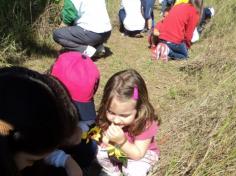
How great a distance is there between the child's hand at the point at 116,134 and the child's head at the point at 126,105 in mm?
71

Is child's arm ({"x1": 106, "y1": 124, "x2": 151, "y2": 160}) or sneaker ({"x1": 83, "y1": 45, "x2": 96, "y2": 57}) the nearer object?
child's arm ({"x1": 106, "y1": 124, "x2": 151, "y2": 160})

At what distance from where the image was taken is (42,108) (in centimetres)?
151

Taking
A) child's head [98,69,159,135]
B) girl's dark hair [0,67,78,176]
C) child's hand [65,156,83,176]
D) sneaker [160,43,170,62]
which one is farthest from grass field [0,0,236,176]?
girl's dark hair [0,67,78,176]

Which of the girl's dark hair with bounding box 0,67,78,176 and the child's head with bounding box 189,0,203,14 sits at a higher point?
the girl's dark hair with bounding box 0,67,78,176

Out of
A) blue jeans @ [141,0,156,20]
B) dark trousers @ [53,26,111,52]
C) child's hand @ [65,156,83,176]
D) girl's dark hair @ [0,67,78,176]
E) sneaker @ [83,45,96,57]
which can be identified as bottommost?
blue jeans @ [141,0,156,20]

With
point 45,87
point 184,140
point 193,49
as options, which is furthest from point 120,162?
point 193,49

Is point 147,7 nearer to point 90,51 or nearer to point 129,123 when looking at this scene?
point 90,51

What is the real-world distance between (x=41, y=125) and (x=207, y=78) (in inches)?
111

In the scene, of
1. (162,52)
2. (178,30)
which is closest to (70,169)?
(162,52)

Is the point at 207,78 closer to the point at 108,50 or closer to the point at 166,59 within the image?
the point at 166,59

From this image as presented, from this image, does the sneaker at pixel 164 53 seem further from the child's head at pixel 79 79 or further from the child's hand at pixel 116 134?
the child's hand at pixel 116 134

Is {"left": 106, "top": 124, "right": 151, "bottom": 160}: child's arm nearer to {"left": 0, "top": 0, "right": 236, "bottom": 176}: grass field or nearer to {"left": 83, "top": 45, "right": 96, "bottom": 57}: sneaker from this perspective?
{"left": 0, "top": 0, "right": 236, "bottom": 176}: grass field

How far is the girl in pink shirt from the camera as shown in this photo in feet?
8.72

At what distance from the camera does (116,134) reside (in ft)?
8.52
